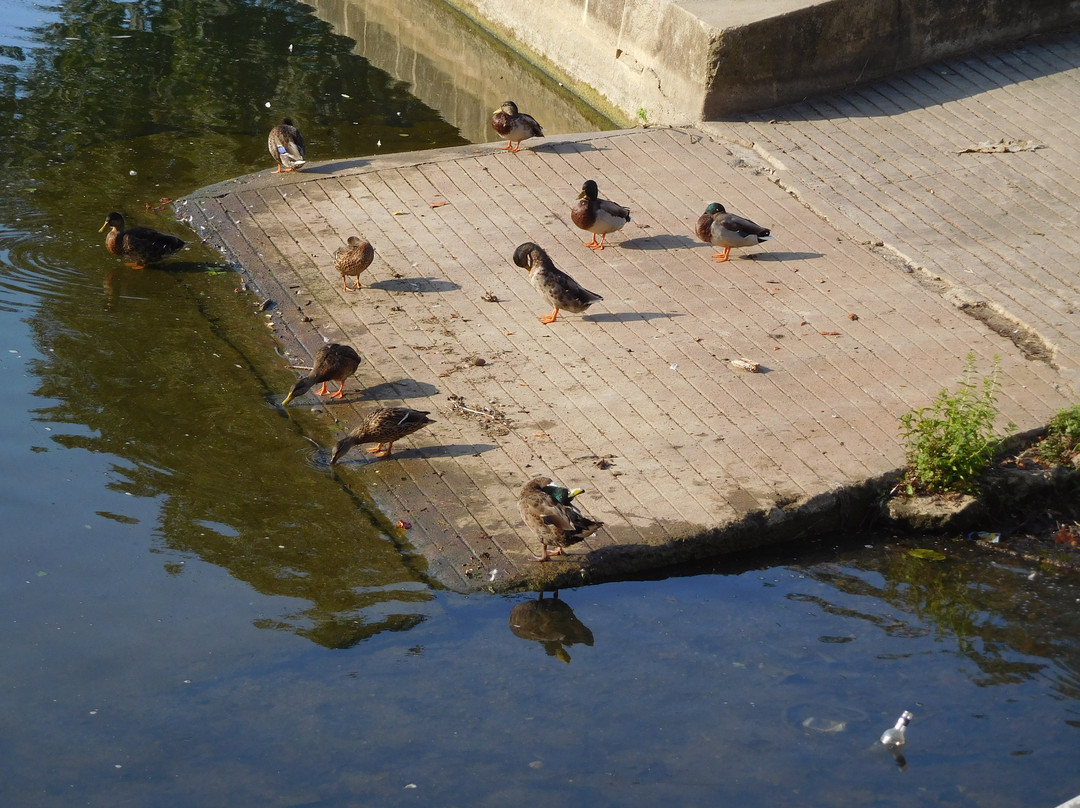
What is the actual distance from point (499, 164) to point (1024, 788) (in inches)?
357

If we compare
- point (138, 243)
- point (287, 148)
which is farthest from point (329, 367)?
point (287, 148)

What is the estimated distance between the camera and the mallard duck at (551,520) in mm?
7637

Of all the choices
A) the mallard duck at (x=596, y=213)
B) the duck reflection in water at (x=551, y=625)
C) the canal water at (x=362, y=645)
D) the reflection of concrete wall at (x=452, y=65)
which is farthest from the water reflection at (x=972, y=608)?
the reflection of concrete wall at (x=452, y=65)

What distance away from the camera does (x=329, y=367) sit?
939 centimetres

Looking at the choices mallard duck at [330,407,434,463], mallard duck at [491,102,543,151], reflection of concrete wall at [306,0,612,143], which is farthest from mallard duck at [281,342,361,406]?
reflection of concrete wall at [306,0,612,143]

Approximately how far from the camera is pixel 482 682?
705 cm

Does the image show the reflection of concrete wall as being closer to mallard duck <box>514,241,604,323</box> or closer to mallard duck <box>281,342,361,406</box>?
mallard duck <box>514,241,604,323</box>

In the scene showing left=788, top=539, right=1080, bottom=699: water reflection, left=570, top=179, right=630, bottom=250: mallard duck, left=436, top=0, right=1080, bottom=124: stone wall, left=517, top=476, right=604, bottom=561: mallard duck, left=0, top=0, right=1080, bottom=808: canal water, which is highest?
left=436, top=0, right=1080, bottom=124: stone wall

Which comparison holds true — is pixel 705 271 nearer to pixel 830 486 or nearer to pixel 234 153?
pixel 830 486

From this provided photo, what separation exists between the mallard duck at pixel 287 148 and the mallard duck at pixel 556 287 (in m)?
3.81

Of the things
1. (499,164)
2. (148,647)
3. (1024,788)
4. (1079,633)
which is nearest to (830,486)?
(1079,633)

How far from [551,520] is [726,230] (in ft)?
15.4

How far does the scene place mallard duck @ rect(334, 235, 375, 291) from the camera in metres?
10.8

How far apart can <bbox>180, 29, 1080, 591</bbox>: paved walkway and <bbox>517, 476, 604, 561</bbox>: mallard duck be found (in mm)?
220
